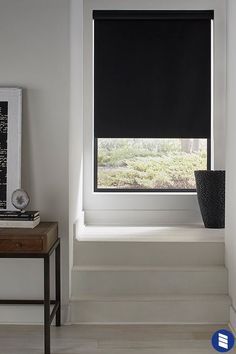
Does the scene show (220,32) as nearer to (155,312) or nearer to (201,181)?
(201,181)

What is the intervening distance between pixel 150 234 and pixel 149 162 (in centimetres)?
95

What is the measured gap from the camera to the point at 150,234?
15.7ft

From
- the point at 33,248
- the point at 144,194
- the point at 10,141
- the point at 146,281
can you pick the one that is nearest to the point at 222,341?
the point at 146,281

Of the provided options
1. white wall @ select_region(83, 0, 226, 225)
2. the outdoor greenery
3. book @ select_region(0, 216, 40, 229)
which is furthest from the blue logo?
the outdoor greenery

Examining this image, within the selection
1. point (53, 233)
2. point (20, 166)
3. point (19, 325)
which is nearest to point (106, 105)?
point (20, 166)

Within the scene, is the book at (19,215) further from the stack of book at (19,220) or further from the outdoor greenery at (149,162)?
the outdoor greenery at (149,162)

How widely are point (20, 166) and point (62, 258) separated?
74 centimetres

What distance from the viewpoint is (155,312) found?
14.1 ft

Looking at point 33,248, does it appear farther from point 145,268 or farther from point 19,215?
point 145,268

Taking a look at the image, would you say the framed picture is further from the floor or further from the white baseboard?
the floor

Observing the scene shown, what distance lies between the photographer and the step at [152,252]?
14.8 feet

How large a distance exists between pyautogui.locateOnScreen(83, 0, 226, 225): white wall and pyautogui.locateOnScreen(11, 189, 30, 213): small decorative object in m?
1.43

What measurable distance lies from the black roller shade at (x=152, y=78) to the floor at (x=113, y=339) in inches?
75.7

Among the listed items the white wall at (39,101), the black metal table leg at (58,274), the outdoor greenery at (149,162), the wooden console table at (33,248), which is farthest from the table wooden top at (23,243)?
the outdoor greenery at (149,162)
